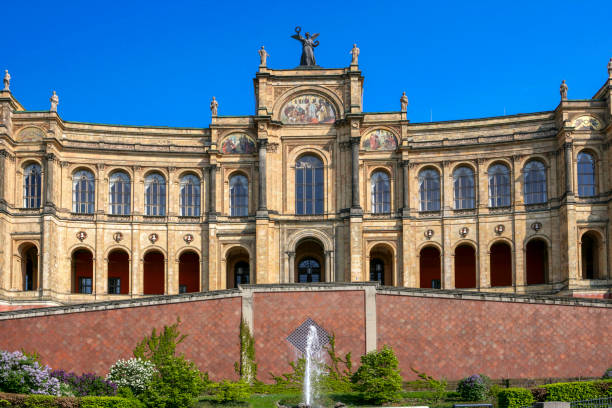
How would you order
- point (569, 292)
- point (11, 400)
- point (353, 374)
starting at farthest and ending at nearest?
point (569, 292) → point (353, 374) → point (11, 400)

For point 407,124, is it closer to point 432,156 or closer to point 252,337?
point 432,156

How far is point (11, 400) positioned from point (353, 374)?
16.2m

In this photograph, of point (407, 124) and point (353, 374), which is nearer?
point (353, 374)

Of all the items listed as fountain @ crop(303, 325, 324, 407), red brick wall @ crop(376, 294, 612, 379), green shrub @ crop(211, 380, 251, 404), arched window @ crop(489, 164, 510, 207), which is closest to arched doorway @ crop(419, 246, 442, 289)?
arched window @ crop(489, 164, 510, 207)

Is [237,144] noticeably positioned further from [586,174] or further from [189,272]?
[586,174]

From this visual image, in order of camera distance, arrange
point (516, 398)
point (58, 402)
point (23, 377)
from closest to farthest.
Answer: 1. point (58, 402)
2. point (23, 377)
3. point (516, 398)

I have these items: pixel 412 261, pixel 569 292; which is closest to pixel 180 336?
pixel 412 261

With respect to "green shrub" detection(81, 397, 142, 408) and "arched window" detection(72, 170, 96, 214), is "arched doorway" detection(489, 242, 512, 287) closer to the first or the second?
"arched window" detection(72, 170, 96, 214)

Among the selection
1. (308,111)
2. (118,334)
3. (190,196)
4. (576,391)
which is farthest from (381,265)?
(576,391)

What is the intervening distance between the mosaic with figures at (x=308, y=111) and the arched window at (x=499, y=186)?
11.6 meters

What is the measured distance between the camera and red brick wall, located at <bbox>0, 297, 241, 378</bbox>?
41.6 metres

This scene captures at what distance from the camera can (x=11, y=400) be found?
30.5 meters

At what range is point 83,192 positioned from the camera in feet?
197

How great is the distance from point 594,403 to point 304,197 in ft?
98.1
